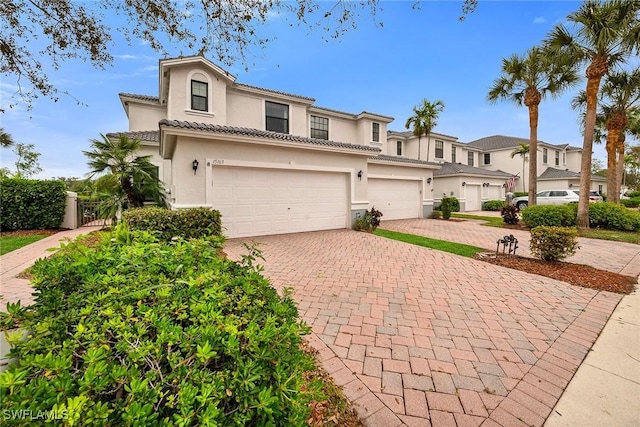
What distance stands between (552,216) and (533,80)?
745 cm

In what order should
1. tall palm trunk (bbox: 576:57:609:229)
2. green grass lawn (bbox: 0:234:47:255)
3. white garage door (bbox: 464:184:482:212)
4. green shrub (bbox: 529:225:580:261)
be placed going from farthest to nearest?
white garage door (bbox: 464:184:482:212)
tall palm trunk (bbox: 576:57:609:229)
green grass lawn (bbox: 0:234:47:255)
green shrub (bbox: 529:225:580:261)

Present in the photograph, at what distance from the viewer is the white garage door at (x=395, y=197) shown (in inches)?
575

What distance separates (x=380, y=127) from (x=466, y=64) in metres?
10.4

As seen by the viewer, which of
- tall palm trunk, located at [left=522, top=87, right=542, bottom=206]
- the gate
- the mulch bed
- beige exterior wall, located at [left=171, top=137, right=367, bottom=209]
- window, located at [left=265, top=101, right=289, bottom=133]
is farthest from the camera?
window, located at [left=265, top=101, right=289, bottom=133]

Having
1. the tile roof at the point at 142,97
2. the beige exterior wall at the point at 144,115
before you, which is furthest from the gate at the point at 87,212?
the tile roof at the point at 142,97

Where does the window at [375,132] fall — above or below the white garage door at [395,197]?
above

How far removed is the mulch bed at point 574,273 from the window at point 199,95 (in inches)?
532

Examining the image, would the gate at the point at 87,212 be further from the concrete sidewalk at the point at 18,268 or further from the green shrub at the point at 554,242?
the green shrub at the point at 554,242

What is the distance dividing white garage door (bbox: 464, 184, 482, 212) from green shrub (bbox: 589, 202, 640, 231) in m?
10.1

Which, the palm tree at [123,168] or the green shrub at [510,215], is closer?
the palm tree at [123,168]

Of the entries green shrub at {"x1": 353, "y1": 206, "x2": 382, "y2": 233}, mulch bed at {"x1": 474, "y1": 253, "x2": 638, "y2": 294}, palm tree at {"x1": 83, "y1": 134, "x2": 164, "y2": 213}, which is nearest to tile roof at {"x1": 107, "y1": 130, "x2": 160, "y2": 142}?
palm tree at {"x1": 83, "y1": 134, "x2": 164, "y2": 213}

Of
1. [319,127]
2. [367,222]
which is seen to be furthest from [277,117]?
[367,222]

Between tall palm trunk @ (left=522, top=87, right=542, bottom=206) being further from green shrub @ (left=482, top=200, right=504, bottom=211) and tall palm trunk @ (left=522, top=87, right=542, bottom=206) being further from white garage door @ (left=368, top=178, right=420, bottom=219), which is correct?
green shrub @ (left=482, top=200, right=504, bottom=211)

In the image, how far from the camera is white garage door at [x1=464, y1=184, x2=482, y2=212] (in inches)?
899
